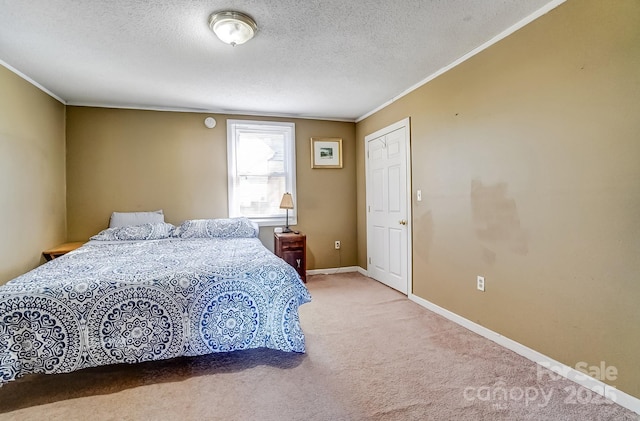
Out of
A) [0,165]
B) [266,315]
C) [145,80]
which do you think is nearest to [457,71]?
[266,315]

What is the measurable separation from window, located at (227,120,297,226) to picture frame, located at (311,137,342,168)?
1.05ft

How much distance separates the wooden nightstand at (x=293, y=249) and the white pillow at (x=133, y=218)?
59.8 inches

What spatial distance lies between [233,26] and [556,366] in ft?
10.1

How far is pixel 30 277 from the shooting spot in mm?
1938

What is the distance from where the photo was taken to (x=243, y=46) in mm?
2418

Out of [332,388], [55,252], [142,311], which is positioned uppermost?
[55,252]

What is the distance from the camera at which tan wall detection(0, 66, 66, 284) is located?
268cm

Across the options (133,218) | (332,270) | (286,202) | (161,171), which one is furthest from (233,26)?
(332,270)

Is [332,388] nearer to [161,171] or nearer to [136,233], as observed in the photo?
[136,233]

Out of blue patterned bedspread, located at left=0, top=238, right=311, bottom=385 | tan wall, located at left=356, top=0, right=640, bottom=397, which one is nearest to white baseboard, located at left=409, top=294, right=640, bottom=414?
tan wall, located at left=356, top=0, right=640, bottom=397

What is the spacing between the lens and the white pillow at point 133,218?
3.67 m

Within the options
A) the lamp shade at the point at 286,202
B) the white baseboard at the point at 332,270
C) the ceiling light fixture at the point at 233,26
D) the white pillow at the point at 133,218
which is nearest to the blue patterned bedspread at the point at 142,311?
the white pillow at the point at 133,218

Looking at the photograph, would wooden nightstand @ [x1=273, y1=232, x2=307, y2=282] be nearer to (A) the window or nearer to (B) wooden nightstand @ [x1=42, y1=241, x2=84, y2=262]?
(A) the window

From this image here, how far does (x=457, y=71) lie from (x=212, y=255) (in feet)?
8.81
